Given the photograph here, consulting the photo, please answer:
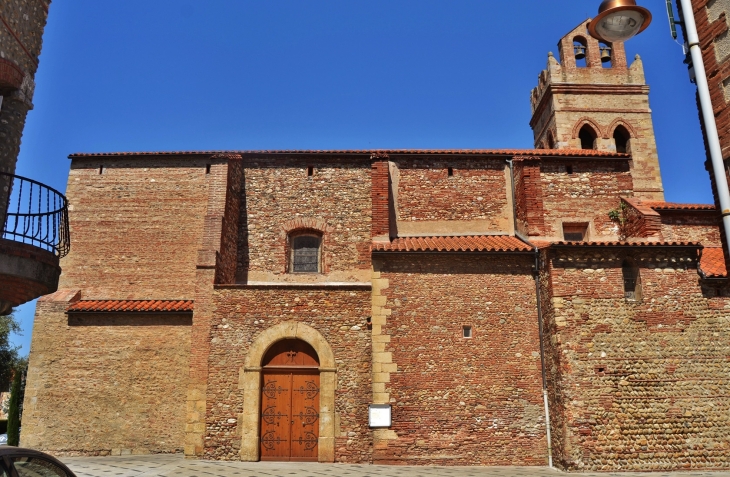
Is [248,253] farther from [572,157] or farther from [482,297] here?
[572,157]

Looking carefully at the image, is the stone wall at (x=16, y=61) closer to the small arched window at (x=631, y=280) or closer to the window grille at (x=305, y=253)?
the window grille at (x=305, y=253)

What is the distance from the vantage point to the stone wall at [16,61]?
8.73m

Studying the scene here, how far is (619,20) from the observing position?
23.6 feet

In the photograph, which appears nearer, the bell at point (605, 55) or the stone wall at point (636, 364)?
the stone wall at point (636, 364)

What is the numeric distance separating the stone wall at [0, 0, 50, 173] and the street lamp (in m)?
8.48

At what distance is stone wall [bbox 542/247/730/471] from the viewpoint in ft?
39.5

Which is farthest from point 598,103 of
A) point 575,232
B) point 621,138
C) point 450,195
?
point 450,195

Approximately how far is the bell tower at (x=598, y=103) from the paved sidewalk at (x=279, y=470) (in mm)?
15695

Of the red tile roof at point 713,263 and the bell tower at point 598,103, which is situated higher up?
the bell tower at point 598,103

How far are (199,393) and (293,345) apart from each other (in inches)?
96.4

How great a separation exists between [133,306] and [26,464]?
11.4 m

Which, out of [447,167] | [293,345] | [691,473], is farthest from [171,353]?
[691,473]

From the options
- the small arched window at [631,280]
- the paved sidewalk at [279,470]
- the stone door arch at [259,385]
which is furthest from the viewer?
the small arched window at [631,280]

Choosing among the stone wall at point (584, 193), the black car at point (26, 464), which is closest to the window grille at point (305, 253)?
the stone wall at point (584, 193)
